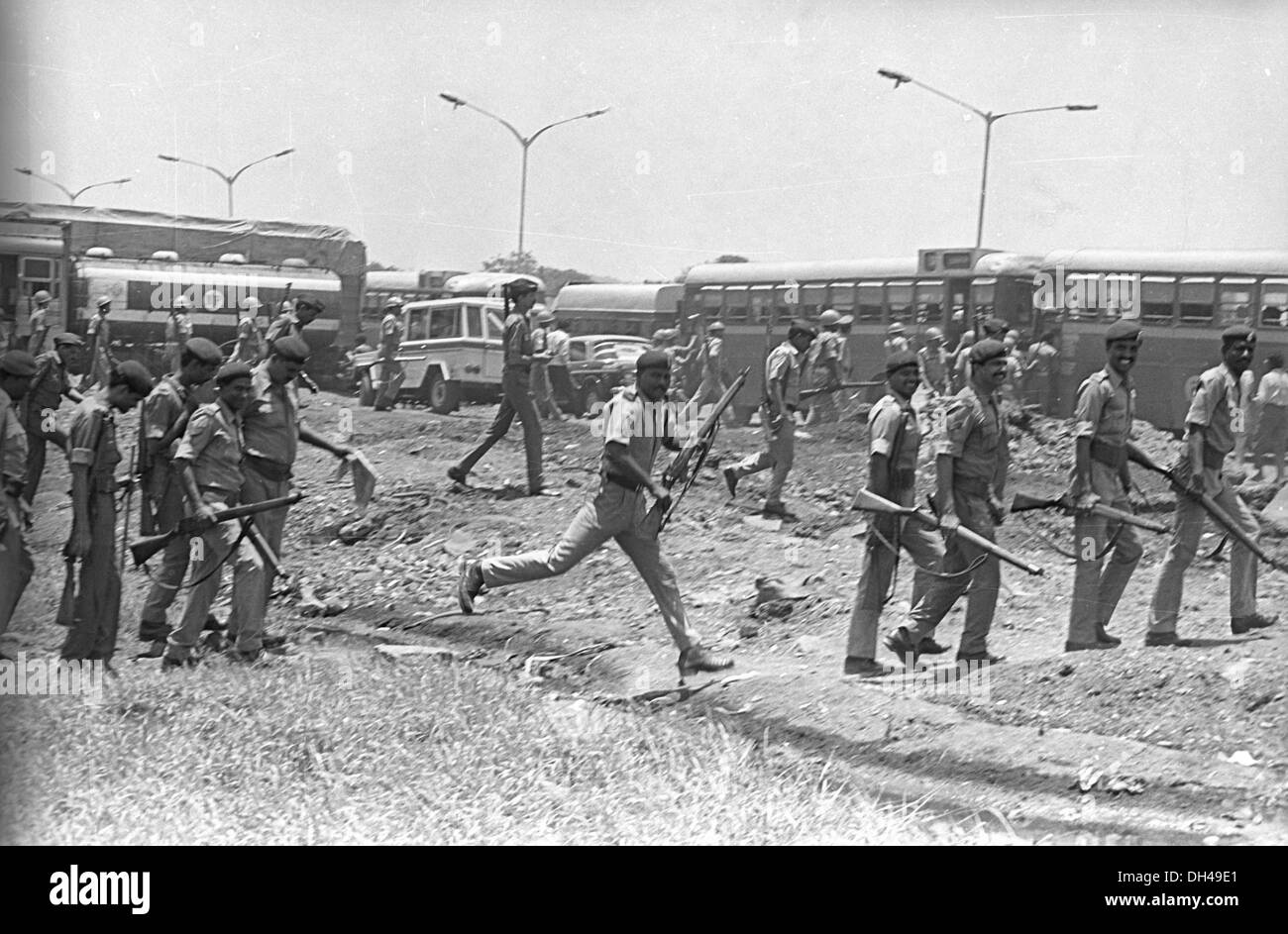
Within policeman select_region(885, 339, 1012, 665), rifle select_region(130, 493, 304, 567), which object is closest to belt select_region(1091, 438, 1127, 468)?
policeman select_region(885, 339, 1012, 665)

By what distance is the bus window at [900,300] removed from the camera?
10008 mm

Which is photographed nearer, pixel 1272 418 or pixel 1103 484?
pixel 1103 484

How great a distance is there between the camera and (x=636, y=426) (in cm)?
900

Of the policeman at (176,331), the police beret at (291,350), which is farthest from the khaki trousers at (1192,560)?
the policeman at (176,331)

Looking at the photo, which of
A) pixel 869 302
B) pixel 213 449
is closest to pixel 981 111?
pixel 869 302

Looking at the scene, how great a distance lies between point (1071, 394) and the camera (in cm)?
968

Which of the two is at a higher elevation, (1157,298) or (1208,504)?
(1157,298)

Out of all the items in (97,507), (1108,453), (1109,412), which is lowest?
(97,507)

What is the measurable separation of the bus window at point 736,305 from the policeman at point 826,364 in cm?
67

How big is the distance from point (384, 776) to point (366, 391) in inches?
88.6

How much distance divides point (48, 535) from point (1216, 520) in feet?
18.9

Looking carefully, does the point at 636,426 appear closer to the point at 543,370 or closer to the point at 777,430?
the point at 777,430
